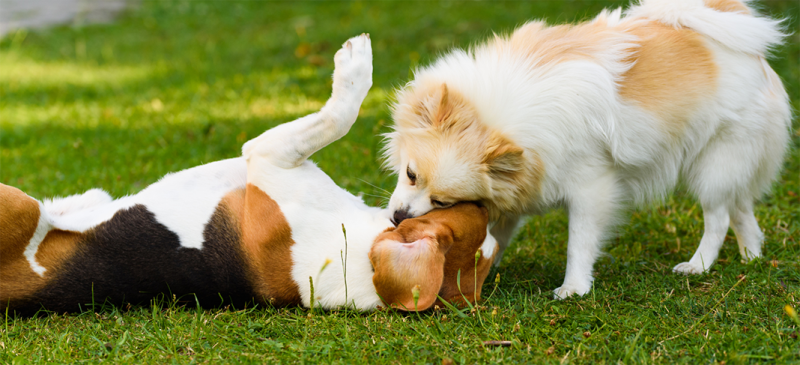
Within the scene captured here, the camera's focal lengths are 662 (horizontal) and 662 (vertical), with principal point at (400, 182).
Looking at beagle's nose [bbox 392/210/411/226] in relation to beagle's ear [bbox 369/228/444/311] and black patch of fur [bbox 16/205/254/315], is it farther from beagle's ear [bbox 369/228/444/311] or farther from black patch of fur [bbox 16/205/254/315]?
black patch of fur [bbox 16/205/254/315]

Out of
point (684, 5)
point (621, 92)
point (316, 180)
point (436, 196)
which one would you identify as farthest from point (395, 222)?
point (684, 5)

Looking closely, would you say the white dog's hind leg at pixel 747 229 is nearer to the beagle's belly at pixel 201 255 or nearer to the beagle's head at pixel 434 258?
the beagle's head at pixel 434 258

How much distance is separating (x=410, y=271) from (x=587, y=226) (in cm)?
106

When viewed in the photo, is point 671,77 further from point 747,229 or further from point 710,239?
point 747,229

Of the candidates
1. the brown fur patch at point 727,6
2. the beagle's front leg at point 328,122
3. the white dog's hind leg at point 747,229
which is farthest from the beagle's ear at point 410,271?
the brown fur patch at point 727,6

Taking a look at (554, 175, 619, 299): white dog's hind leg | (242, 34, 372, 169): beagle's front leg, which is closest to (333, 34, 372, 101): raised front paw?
(242, 34, 372, 169): beagle's front leg

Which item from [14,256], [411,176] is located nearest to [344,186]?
[411,176]

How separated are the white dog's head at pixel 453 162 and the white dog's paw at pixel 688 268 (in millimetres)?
1005

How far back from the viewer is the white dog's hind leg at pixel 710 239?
11.8 feet

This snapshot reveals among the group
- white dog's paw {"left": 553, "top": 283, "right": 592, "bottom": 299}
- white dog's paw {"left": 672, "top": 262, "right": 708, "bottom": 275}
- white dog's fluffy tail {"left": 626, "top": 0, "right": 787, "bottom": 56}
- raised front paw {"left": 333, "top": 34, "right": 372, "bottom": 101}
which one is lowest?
white dog's paw {"left": 672, "top": 262, "right": 708, "bottom": 275}

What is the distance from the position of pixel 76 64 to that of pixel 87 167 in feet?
15.9

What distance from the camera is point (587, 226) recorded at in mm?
3305

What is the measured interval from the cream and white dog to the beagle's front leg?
12.8 inches

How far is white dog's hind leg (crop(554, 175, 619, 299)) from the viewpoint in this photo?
10.8ft
